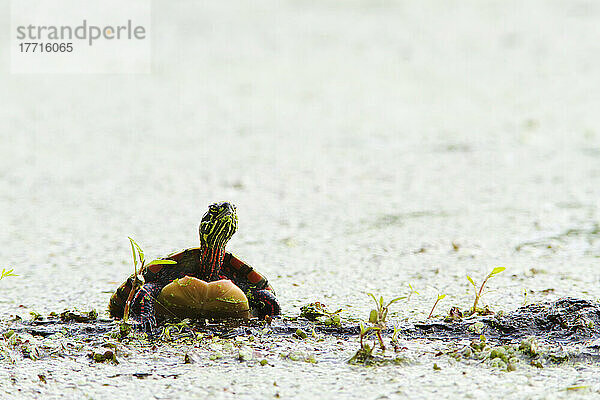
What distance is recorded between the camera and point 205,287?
1.93 meters

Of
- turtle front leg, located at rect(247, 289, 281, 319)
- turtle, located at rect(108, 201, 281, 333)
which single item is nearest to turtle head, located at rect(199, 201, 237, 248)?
turtle, located at rect(108, 201, 281, 333)

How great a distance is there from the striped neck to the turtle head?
0.10 feet

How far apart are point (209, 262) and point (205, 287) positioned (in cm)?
23

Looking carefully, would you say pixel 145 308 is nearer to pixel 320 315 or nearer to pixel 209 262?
pixel 209 262

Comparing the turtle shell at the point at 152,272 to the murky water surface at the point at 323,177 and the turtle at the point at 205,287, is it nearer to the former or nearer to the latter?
the turtle at the point at 205,287

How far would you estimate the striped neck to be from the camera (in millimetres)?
2141

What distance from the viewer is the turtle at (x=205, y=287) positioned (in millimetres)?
1944

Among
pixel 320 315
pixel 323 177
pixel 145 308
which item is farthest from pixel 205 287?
pixel 323 177

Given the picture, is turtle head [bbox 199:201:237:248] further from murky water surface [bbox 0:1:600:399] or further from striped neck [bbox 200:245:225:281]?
murky water surface [bbox 0:1:600:399]

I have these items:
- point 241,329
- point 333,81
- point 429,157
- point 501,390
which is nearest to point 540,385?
point 501,390

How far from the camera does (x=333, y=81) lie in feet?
18.5

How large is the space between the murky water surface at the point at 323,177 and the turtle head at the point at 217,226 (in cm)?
29

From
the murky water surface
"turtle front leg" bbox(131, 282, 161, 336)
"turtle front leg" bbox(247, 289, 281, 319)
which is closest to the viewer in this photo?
the murky water surface

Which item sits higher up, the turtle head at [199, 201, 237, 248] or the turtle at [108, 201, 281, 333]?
the turtle head at [199, 201, 237, 248]
